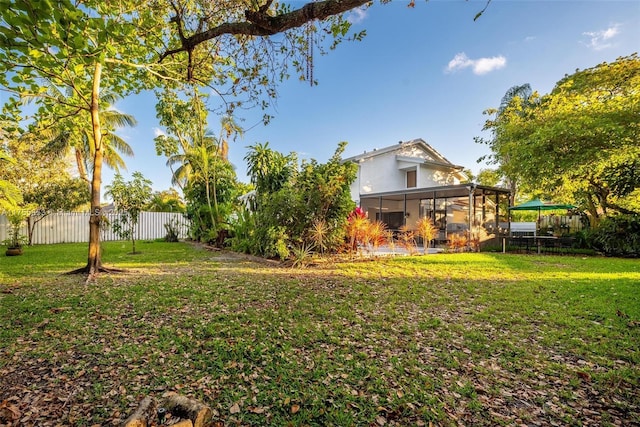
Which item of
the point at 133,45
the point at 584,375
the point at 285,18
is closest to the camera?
the point at 584,375

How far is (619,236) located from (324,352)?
602 inches

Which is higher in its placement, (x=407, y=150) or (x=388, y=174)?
(x=407, y=150)

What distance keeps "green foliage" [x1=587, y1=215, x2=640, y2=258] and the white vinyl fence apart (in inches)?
850

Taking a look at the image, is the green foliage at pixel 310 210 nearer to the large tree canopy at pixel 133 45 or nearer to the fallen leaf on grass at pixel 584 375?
the large tree canopy at pixel 133 45

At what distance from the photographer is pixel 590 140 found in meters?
12.2

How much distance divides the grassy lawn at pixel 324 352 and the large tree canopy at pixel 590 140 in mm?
8110

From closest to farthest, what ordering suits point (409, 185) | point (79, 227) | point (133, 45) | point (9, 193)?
point (9, 193), point (133, 45), point (79, 227), point (409, 185)

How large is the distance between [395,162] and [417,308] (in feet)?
54.8

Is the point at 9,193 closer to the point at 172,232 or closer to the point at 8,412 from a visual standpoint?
Answer: the point at 8,412

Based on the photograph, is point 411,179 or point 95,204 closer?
point 95,204

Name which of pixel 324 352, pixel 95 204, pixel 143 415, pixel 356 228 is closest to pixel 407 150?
pixel 356 228

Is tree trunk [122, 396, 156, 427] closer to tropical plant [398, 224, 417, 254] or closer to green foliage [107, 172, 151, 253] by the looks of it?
tropical plant [398, 224, 417, 254]

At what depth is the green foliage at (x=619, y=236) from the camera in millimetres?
11758

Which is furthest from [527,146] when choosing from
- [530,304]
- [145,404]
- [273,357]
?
[145,404]
